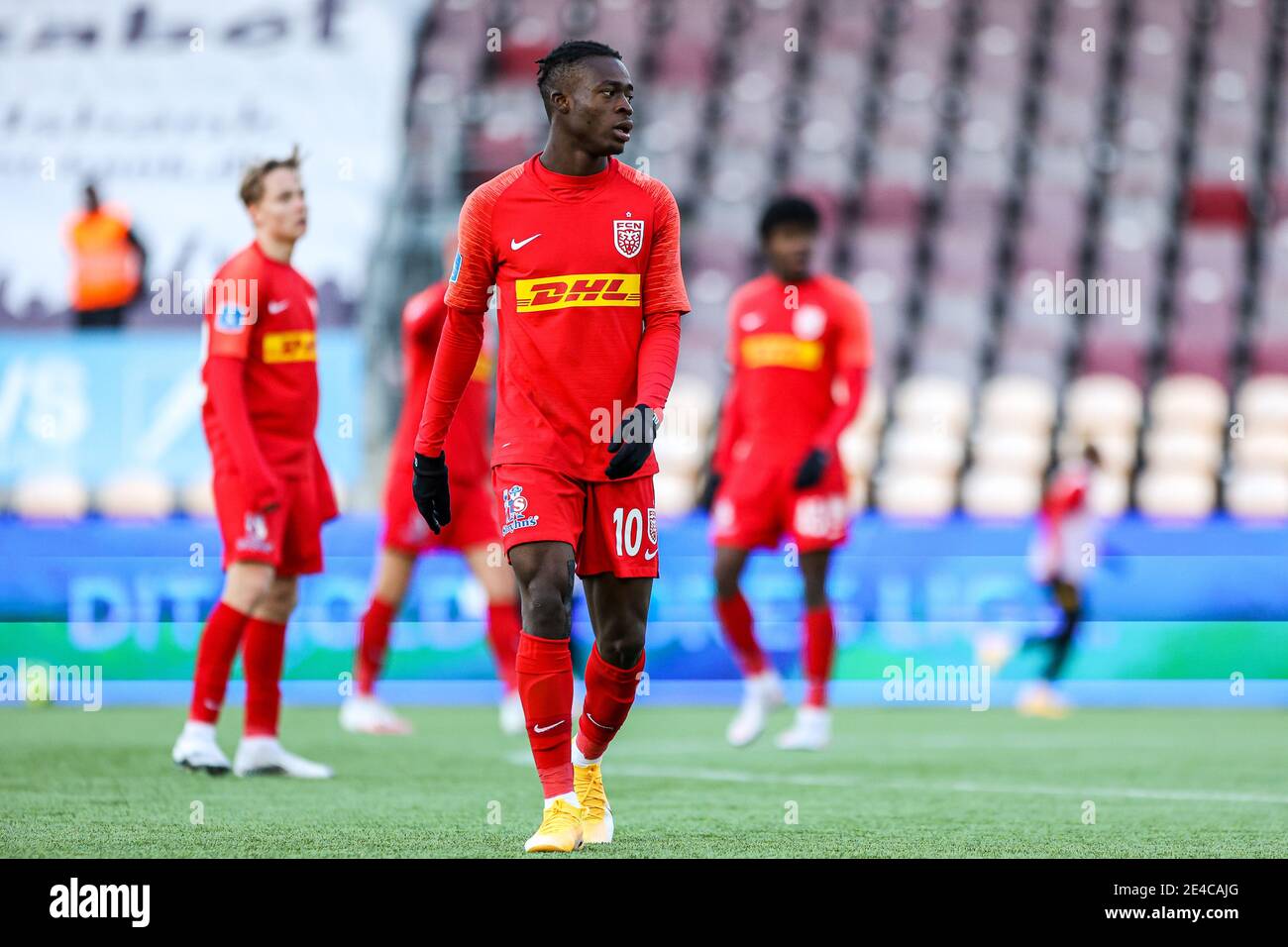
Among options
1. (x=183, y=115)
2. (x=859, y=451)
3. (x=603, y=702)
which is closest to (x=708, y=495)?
(x=859, y=451)

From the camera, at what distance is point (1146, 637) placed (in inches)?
405

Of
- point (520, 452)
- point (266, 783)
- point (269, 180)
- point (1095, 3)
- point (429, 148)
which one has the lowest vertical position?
point (266, 783)

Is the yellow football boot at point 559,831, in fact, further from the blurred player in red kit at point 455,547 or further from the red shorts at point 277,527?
the blurred player in red kit at point 455,547

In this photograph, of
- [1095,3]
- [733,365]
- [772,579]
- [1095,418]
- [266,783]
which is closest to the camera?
[266,783]

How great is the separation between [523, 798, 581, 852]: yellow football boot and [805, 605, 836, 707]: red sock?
3.23m

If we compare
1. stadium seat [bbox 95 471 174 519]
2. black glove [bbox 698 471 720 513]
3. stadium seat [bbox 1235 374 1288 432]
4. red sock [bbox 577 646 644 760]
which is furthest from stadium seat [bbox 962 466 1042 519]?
red sock [bbox 577 646 644 760]

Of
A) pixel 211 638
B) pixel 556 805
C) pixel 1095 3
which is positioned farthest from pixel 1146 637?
pixel 1095 3

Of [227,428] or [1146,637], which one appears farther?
[1146,637]

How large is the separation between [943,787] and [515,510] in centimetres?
228

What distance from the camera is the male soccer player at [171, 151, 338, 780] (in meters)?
6.12

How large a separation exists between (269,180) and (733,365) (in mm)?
2220

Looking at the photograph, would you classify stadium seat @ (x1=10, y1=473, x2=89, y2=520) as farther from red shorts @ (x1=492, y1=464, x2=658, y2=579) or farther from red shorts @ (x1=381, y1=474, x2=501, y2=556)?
red shorts @ (x1=492, y1=464, x2=658, y2=579)

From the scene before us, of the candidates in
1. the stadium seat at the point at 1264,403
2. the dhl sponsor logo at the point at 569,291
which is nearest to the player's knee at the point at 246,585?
the dhl sponsor logo at the point at 569,291
